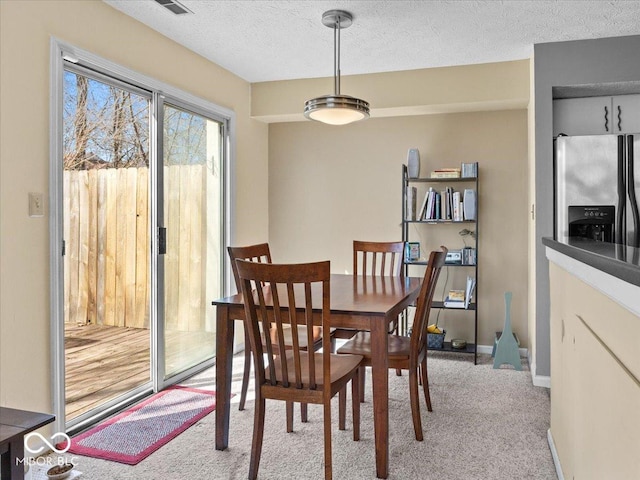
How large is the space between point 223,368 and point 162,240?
1271mm

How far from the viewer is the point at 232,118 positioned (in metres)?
4.34

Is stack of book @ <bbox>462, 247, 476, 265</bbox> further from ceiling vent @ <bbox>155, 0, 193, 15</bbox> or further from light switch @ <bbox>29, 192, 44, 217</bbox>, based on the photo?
light switch @ <bbox>29, 192, 44, 217</bbox>

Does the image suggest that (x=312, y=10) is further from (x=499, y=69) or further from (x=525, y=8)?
(x=499, y=69)

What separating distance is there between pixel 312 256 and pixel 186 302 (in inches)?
58.6

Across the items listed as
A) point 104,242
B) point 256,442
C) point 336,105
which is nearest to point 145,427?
point 256,442

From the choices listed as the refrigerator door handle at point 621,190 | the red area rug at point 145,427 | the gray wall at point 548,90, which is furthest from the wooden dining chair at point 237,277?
the refrigerator door handle at point 621,190

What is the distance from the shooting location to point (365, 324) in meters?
2.29

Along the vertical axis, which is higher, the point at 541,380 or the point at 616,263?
the point at 616,263

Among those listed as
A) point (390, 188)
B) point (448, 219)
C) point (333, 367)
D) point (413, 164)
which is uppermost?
point (413, 164)

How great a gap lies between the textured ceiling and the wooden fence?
96cm

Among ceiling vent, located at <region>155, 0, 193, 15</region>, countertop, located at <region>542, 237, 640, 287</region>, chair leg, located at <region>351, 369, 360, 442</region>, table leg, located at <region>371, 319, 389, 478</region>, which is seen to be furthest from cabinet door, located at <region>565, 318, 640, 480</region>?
ceiling vent, located at <region>155, 0, 193, 15</region>

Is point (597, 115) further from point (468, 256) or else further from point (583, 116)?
point (468, 256)

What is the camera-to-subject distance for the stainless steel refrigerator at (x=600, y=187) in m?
3.32

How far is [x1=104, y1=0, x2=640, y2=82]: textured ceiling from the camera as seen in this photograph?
300 cm
